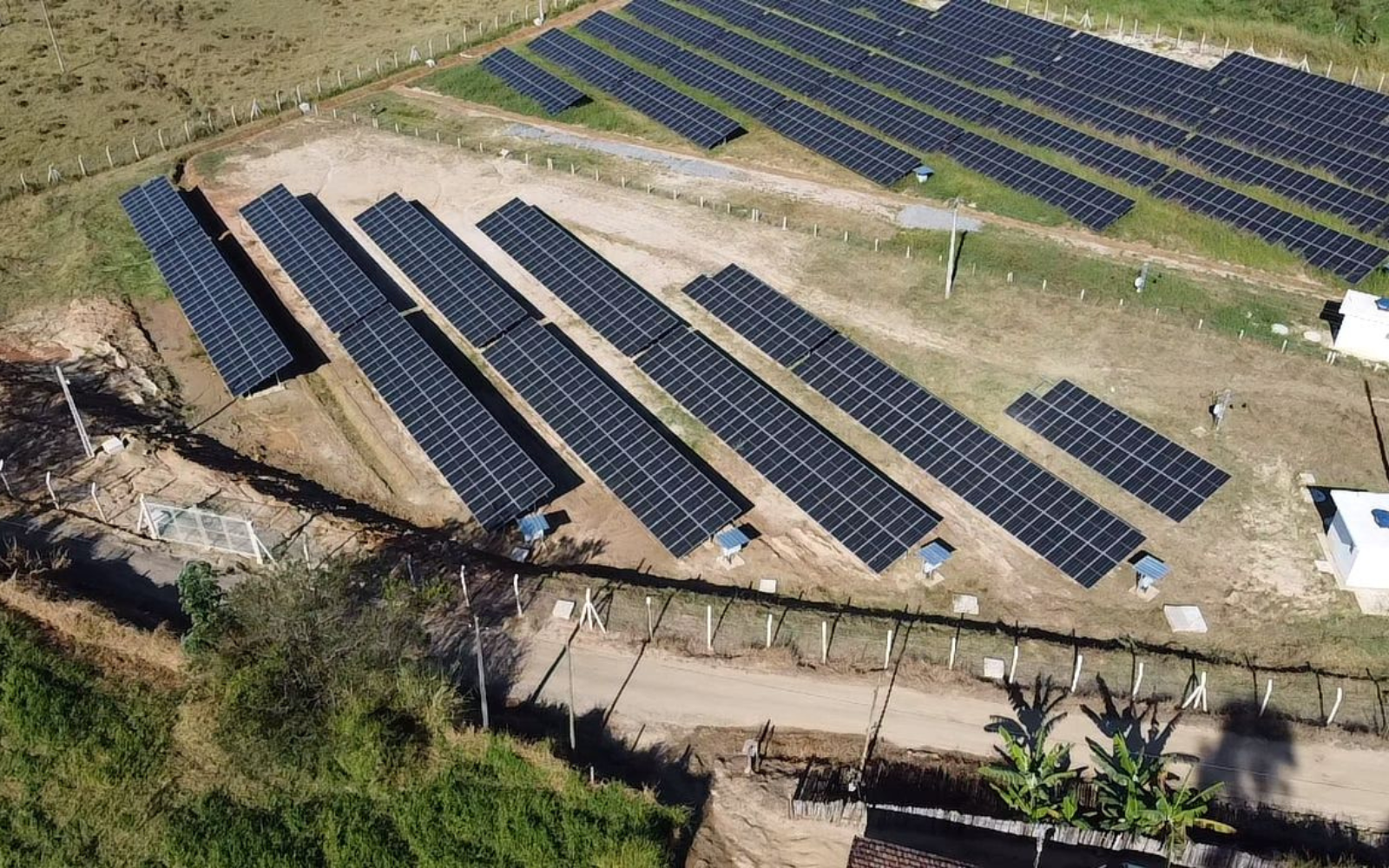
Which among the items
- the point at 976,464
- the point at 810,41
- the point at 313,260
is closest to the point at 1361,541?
the point at 976,464

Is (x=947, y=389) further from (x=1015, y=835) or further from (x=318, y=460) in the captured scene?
(x=318, y=460)

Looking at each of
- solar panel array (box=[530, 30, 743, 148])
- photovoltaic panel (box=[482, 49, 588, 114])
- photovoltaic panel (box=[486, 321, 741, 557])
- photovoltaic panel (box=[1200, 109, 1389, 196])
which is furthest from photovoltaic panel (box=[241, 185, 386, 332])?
photovoltaic panel (box=[1200, 109, 1389, 196])

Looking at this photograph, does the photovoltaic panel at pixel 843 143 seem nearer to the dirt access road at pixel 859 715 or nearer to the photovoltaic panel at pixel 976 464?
the photovoltaic panel at pixel 976 464

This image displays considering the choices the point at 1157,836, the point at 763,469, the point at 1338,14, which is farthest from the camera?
the point at 1338,14

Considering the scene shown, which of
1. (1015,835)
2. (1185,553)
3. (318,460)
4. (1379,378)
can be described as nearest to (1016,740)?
(1015,835)

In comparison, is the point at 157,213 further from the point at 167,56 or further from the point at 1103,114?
the point at 1103,114

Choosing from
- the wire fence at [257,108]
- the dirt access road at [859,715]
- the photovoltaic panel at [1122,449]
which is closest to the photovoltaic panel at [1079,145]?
the photovoltaic panel at [1122,449]
